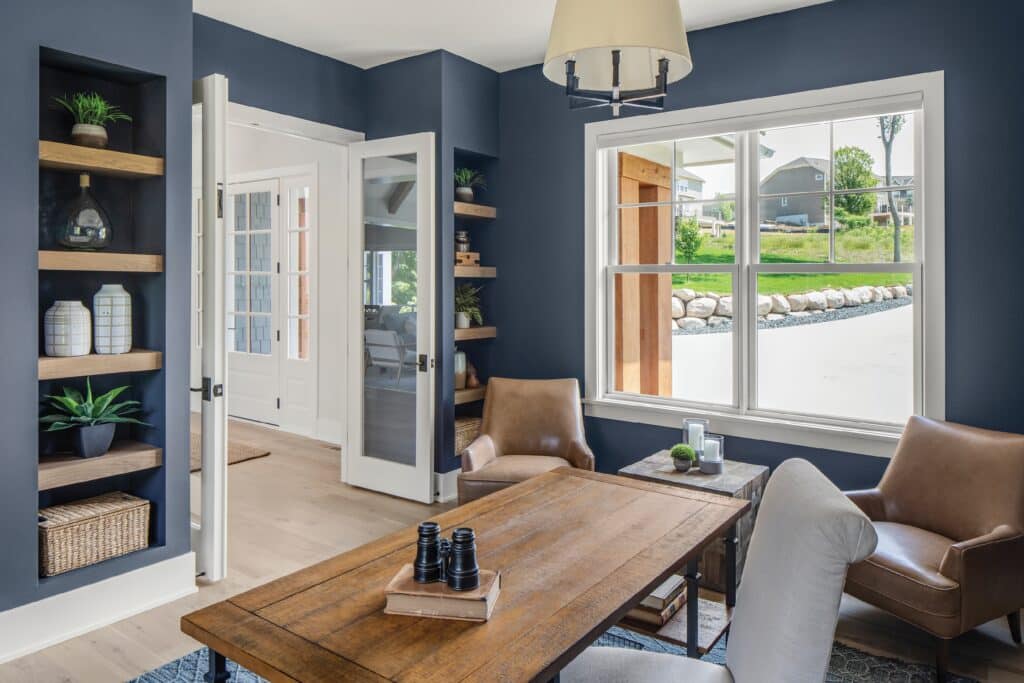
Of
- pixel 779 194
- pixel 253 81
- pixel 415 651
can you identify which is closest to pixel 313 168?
pixel 253 81

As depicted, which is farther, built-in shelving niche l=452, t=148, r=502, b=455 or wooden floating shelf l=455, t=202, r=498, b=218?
built-in shelving niche l=452, t=148, r=502, b=455

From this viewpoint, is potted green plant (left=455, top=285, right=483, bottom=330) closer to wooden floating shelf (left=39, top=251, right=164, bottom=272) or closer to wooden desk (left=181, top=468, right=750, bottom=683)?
wooden floating shelf (left=39, top=251, right=164, bottom=272)

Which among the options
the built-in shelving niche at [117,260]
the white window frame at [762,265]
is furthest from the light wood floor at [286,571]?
the white window frame at [762,265]

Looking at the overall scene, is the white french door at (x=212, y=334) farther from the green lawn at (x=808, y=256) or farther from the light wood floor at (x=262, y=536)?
the green lawn at (x=808, y=256)

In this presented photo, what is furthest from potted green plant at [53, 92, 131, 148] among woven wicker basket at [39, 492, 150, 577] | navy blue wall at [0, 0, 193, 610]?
woven wicker basket at [39, 492, 150, 577]

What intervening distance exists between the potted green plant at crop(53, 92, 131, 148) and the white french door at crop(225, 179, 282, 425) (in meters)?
3.73

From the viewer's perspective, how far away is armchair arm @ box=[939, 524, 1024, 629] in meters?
2.38

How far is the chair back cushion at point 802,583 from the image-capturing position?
127 cm

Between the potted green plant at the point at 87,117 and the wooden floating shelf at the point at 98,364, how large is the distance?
2.86ft

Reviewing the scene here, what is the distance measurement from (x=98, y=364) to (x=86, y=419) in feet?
0.78

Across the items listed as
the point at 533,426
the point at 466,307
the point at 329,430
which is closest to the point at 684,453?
the point at 533,426

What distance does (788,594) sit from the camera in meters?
1.33

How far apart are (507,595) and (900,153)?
303 centimetres

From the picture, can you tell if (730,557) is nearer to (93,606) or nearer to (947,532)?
(947,532)
